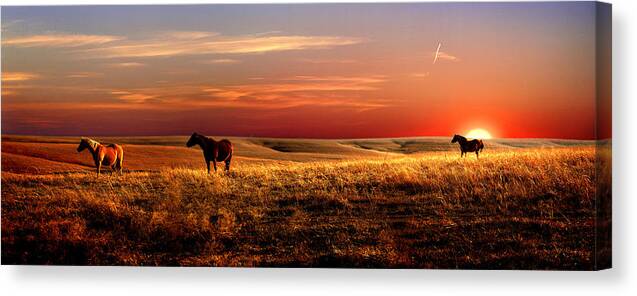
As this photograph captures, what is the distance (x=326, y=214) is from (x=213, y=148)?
1.90 meters

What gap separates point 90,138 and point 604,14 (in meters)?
7.54

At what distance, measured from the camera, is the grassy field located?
11.1 meters

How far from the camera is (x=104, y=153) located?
11977 mm

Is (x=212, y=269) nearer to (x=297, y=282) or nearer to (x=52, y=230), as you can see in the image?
(x=297, y=282)

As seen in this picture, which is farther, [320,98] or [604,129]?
[320,98]

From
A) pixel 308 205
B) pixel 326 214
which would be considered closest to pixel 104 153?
pixel 308 205

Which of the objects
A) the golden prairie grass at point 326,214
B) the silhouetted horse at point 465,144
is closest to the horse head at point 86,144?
the golden prairie grass at point 326,214

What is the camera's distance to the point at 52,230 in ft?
39.1

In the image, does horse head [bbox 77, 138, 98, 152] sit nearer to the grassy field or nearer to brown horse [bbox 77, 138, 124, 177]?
brown horse [bbox 77, 138, 124, 177]

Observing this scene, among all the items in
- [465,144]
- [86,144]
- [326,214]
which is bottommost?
[326,214]

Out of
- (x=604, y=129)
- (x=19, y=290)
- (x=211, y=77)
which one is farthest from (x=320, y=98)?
(x=19, y=290)

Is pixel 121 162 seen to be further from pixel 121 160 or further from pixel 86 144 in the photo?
pixel 86 144

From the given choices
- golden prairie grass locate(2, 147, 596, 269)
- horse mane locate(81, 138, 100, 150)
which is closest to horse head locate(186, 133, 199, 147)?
golden prairie grass locate(2, 147, 596, 269)

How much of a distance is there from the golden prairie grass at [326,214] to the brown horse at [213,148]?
0.34 metres
